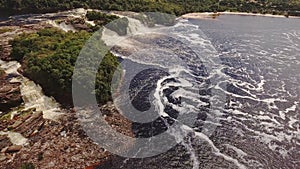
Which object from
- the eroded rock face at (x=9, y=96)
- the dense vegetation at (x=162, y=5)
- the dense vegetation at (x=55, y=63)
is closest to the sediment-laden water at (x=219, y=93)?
the dense vegetation at (x=55, y=63)

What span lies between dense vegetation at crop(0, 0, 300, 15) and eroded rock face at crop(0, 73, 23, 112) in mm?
31186

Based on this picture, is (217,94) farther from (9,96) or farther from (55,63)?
(9,96)

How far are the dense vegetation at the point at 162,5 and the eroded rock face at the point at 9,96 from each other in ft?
102

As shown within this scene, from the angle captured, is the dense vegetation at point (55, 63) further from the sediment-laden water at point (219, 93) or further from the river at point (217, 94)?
the sediment-laden water at point (219, 93)

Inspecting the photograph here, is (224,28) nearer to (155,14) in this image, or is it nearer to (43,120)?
(155,14)

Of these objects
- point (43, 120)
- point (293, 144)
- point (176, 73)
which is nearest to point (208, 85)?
point (176, 73)

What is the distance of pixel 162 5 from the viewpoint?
66.1 metres

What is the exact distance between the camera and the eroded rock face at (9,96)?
94.0ft

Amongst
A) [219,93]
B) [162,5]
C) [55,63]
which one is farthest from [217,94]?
[162,5]

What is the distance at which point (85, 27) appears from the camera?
48.7m

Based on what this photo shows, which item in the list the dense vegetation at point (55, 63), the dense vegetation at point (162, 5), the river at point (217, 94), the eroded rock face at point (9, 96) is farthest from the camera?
the dense vegetation at point (162, 5)

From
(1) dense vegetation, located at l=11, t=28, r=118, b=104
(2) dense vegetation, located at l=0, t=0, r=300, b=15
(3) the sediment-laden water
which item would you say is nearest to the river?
(3) the sediment-laden water

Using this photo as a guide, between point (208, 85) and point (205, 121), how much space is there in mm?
7027

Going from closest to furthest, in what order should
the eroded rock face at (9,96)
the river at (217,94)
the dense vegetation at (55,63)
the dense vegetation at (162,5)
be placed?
the river at (217,94) < the eroded rock face at (9,96) < the dense vegetation at (55,63) < the dense vegetation at (162,5)
